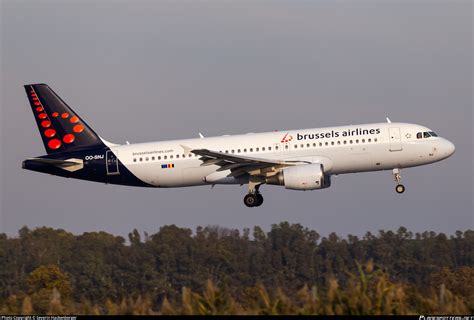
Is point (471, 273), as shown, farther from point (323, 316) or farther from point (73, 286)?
point (323, 316)

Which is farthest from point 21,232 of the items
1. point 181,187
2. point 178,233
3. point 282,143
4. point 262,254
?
point 282,143

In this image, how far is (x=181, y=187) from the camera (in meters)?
56.9

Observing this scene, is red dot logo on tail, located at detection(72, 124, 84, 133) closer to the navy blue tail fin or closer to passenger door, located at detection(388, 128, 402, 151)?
the navy blue tail fin

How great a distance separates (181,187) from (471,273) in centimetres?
1856

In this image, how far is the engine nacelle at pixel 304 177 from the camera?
2060 inches

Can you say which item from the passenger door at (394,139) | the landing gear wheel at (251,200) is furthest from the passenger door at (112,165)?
the passenger door at (394,139)

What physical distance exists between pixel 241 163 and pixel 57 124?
41.1ft

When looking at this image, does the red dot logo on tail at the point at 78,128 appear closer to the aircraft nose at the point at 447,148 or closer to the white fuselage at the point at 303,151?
the white fuselage at the point at 303,151

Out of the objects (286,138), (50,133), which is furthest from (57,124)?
(286,138)

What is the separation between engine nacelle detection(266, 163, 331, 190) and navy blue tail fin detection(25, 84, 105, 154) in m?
11.5

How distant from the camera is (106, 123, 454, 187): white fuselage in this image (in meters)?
53.2

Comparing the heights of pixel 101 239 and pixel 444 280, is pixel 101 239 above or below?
above

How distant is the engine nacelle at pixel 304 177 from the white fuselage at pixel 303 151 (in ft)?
2.91

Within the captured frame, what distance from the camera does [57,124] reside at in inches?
2333
